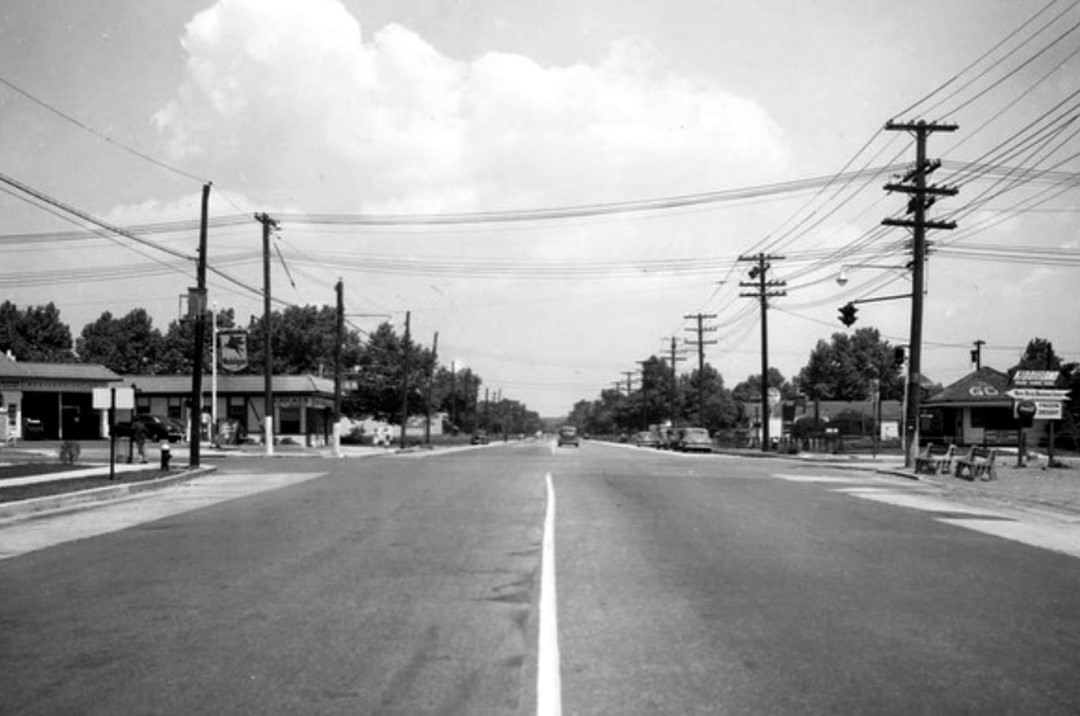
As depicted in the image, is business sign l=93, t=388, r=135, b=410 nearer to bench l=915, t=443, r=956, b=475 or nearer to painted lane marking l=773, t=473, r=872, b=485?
painted lane marking l=773, t=473, r=872, b=485

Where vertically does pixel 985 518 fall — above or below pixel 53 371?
below

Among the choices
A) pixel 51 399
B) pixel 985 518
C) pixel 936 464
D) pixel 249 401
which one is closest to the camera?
pixel 985 518

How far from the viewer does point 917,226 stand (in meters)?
34.2

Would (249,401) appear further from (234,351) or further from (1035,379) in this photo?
(1035,379)

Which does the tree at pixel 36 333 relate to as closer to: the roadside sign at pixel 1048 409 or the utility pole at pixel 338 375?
the utility pole at pixel 338 375

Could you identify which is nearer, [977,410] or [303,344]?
[977,410]

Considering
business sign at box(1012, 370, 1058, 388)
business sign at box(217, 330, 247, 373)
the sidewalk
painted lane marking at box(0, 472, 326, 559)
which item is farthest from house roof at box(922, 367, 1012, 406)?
painted lane marking at box(0, 472, 326, 559)

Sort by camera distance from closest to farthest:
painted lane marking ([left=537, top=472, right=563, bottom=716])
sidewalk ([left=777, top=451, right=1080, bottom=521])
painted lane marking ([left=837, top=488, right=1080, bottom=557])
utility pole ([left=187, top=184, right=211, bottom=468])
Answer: painted lane marking ([left=537, top=472, right=563, bottom=716]) → painted lane marking ([left=837, top=488, right=1080, bottom=557]) → sidewalk ([left=777, top=451, right=1080, bottom=521]) → utility pole ([left=187, top=184, right=211, bottom=468])

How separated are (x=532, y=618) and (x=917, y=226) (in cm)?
3038

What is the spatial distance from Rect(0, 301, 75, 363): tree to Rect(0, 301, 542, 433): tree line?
0.09m

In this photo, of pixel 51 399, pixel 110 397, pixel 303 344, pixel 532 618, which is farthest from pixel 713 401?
pixel 532 618

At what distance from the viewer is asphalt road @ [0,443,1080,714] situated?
5750mm

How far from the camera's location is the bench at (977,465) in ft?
89.6

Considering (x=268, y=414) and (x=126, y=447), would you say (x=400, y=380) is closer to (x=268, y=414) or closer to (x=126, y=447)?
(x=268, y=414)
